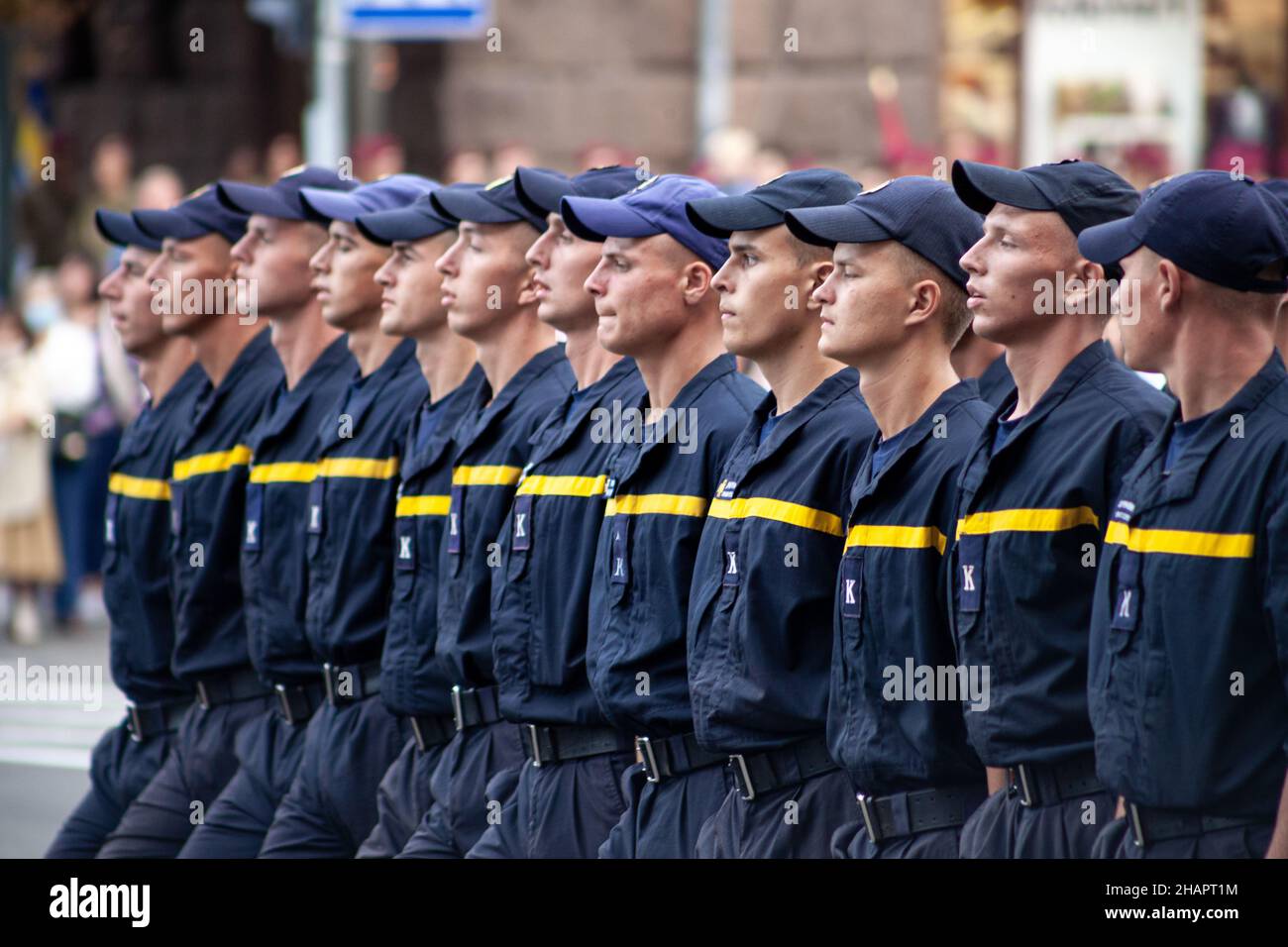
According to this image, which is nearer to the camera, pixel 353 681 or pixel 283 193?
pixel 353 681

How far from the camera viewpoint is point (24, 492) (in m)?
16.2

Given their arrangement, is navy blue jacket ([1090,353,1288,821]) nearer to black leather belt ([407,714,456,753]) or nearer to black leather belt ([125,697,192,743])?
black leather belt ([407,714,456,753])

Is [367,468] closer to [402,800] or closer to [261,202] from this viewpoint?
[402,800]

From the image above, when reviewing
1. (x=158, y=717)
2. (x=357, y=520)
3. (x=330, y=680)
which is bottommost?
(x=158, y=717)

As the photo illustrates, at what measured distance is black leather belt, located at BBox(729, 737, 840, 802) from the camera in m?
5.99

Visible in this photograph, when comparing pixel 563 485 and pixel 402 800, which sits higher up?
pixel 563 485

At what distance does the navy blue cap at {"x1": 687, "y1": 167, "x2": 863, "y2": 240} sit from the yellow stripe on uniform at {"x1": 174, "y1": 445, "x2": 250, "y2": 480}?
8.47 feet

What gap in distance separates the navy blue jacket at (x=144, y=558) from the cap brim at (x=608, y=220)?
2.43 m

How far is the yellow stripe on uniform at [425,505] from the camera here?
748 cm

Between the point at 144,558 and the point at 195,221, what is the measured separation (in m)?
1.23

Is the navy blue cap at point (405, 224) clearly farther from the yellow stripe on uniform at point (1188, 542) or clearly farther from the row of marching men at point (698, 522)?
the yellow stripe on uniform at point (1188, 542)

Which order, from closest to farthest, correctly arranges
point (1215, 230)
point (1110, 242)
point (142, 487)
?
1. point (1215, 230)
2. point (1110, 242)
3. point (142, 487)

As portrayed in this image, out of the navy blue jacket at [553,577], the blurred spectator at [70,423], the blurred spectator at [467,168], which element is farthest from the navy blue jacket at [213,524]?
the blurred spectator at [70,423]

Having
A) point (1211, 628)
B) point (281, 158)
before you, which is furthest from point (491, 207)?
point (281, 158)
